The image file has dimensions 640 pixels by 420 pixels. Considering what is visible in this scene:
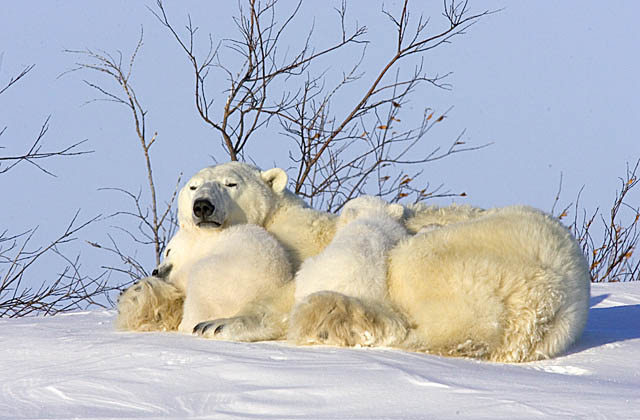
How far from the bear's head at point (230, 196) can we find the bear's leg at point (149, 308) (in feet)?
1.23

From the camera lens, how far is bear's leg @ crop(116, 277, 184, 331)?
441cm

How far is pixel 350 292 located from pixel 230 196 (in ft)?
3.32

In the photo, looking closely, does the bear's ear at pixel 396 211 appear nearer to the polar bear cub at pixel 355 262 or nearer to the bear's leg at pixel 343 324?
the polar bear cub at pixel 355 262

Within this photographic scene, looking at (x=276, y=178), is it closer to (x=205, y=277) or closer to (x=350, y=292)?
(x=205, y=277)

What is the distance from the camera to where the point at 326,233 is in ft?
14.6

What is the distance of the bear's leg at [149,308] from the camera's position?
4.41 metres

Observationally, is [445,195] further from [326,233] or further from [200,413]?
[200,413]

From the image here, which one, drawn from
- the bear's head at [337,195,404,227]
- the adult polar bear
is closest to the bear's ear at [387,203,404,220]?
the bear's head at [337,195,404,227]

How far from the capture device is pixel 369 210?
4.36m

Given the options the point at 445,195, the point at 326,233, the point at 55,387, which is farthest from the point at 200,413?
the point at 445,195

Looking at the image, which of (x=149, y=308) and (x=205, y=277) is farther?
(x=149, y=308)

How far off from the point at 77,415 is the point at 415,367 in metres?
1.22

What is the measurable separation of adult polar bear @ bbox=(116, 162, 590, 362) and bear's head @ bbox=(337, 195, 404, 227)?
40 cm

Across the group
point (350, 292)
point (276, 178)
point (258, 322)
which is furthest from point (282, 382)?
point (276, 178)
